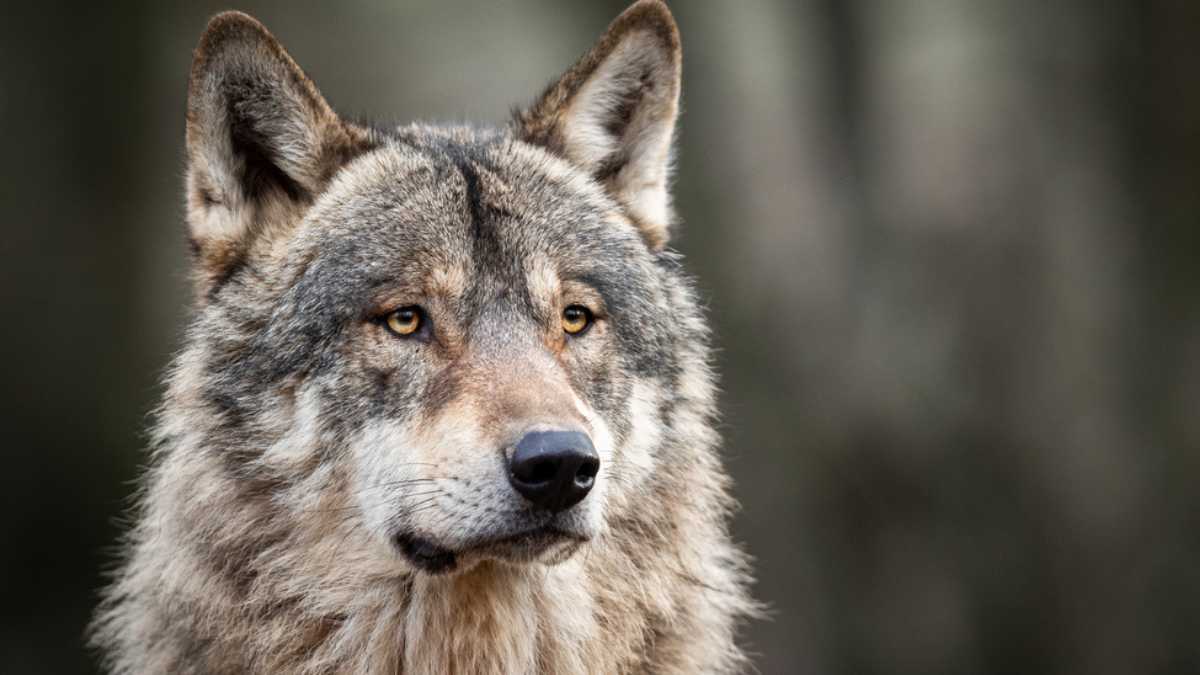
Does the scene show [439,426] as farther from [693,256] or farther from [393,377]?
[693,256]

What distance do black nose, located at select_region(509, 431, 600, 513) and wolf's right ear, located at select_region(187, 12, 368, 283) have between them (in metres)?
1.42

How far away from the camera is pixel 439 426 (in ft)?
11.5

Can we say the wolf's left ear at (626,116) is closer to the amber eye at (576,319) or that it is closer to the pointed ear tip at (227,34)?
the amber eye at (576,319)

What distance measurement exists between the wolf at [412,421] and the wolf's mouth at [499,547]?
11 millimetres

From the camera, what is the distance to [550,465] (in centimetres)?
327

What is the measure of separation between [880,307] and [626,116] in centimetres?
443

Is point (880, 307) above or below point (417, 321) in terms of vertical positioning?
below

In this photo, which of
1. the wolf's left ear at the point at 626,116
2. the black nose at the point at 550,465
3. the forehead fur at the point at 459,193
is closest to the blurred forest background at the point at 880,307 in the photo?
the wolf's left ear at the point at 626,116

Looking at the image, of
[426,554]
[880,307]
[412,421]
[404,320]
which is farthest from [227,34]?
[880,307]

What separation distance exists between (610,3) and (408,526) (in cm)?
651

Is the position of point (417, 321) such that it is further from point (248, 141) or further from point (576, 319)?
point (248, 141)

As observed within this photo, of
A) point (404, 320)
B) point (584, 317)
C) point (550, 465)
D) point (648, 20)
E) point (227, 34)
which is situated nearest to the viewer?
point (550, 465)

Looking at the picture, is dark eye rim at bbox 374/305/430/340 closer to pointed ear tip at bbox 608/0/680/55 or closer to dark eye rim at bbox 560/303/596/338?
dark eye rim at bbox 560/303/596/338

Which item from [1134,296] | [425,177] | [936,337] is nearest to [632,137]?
[425,177]
